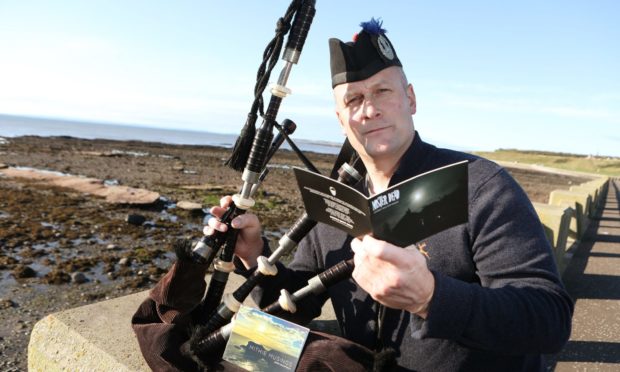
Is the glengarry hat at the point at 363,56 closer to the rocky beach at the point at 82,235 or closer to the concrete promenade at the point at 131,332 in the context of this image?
the concrete promenade at the point at 131,332

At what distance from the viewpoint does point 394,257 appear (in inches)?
60.2

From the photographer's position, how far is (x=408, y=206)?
1.58 metres

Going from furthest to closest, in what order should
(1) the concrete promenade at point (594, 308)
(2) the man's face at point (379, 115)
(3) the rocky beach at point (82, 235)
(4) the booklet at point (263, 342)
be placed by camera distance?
(3) the rocky beach at point (82, 235)
(1) the concrete promenade at point (594, 308)
(2) the man's face at point (379, 115)
(4) the booklet at point (263, 342)

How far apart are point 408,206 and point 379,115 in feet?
2.83

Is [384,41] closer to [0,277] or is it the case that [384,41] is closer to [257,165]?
[257,165]

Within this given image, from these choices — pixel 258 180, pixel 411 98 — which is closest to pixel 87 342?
pixel 258 180

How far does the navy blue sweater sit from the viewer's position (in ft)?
5.54

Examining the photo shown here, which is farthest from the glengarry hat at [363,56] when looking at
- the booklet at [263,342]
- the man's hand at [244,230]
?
the booklet at [263,342]

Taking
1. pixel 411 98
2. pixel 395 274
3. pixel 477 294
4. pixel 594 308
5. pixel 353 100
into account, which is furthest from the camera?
pixel 594 308

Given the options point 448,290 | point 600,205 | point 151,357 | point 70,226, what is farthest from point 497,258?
point 600,205

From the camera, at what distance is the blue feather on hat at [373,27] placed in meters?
2.50

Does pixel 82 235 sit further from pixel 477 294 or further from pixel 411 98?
pixel 477 294

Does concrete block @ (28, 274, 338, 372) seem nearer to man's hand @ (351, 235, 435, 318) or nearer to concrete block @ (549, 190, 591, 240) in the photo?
man's hand @ (351, 235, 435, 318)

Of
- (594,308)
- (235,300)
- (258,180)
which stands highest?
(258,180)
